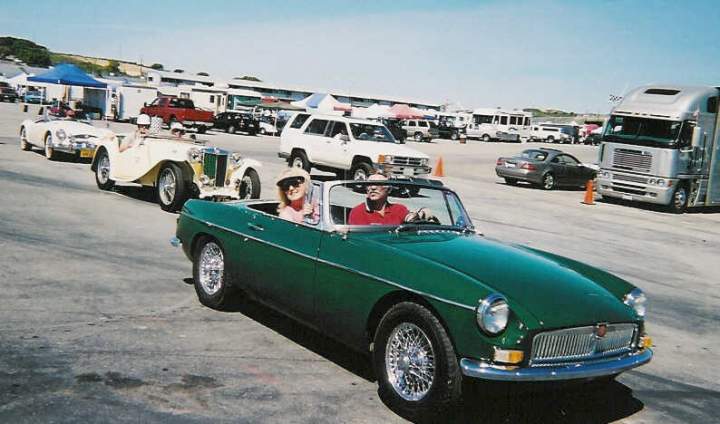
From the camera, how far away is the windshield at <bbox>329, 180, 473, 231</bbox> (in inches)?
226

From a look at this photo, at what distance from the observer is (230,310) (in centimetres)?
675

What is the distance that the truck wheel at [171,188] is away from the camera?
12.5 metres

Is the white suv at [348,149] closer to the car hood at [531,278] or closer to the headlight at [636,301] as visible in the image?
the car hood at [531,278]

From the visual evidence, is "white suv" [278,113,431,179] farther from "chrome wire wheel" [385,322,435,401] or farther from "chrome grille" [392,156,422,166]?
"chrome wire wheel" [385,322,435,401]

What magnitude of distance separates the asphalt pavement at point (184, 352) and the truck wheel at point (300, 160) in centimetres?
1019

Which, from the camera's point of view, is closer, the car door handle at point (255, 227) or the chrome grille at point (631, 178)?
the car door handle at point (255, 227)

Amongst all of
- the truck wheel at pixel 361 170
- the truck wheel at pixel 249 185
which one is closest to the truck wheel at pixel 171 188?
the truck wheel at pixel 249 185

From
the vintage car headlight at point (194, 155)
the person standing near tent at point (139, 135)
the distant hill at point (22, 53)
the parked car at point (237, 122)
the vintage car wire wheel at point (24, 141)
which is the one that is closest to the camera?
the vintage car headlight at point (194, 155)

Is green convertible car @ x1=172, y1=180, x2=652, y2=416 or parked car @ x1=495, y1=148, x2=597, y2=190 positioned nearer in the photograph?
green convertible car @ x1=172, y1=180, x2=652, y2=416

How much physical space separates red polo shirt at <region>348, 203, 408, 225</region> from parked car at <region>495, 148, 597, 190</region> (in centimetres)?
1899

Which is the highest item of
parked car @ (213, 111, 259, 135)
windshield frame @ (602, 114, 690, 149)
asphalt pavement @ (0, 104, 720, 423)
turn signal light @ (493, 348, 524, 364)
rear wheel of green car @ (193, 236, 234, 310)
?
windshield frame @ (602, 114, 690, 149)

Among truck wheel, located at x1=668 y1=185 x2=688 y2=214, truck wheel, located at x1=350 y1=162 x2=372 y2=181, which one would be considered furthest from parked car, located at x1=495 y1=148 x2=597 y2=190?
truck wheel, located at x1=350 y1=162 x2=372 y2=181

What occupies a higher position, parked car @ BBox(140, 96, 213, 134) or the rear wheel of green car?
parked car @ BBox(140, 96, 213, 134)

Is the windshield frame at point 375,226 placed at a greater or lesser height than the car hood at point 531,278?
greater
